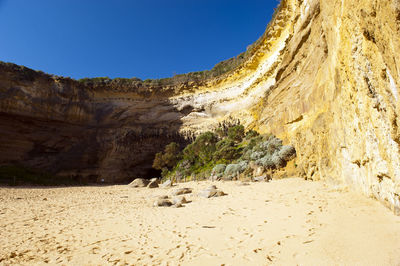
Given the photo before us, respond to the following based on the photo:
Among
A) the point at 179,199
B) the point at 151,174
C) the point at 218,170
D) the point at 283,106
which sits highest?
the point at 283,106

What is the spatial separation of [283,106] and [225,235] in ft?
37.5

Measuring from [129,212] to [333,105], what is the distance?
22.2 feet

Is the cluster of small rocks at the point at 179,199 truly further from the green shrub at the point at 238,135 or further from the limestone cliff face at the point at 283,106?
the green shrub at the point at 238,135

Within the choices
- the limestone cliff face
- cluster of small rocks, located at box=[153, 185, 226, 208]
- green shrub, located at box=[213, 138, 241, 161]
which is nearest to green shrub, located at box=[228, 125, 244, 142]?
the limestone cliff face

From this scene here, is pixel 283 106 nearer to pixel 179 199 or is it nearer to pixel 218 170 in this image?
pixel 218 170

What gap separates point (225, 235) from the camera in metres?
3.75

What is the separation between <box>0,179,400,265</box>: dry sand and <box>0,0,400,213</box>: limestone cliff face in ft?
2.77

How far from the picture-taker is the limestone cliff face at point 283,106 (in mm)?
3535

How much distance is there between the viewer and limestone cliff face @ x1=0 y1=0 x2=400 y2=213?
3.54 metres

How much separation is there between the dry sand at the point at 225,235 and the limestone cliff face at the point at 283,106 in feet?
2.77

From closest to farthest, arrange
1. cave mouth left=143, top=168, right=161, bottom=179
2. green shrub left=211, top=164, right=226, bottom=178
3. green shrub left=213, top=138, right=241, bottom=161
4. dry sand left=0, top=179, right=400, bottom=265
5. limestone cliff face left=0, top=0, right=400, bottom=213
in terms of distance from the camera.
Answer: dry sand left=0, top=179, right=400, bottom=265, limestone cliff face left=0, top=0, right=400, bottom=213, green shrub left=211, top=164, right=226, bottom=178, green shrub left=213, top=138, right=241, bottom=161, cave mouth left=143, top=168, right=161, bottom=179

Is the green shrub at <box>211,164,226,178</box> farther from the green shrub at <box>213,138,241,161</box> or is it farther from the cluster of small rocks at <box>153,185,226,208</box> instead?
the cluster of small rocks at <box>153,185,226,208</box>

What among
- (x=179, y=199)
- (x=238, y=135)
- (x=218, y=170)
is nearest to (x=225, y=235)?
(x=179, y=199)

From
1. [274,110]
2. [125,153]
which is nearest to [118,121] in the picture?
[125,153]
